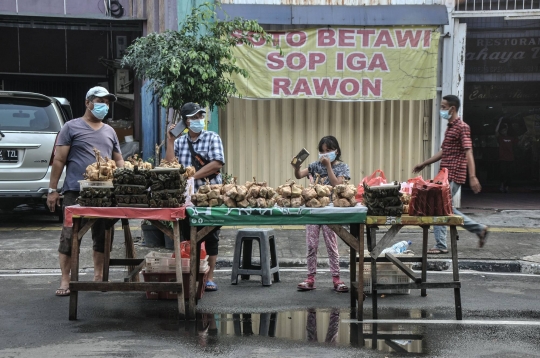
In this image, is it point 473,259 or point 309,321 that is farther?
point 473,259

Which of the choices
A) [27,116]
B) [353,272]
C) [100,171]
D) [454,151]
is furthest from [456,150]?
[27,116]

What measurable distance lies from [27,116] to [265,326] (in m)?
6.67

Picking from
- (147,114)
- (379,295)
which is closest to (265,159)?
(147,114)

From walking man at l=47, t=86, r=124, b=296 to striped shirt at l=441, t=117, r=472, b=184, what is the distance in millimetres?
4425

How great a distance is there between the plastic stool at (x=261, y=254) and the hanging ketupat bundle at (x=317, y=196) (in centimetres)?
168

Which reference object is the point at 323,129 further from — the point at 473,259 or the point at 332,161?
the point at 332,161

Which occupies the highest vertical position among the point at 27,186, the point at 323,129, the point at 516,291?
the point at 323,129

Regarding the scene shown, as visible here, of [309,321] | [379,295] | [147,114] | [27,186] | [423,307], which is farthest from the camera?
[147,114]

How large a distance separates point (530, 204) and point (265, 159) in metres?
5.81

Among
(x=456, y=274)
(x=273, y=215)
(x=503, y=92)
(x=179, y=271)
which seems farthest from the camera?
(x=503, y=92)

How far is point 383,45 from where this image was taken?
12359 millimetres

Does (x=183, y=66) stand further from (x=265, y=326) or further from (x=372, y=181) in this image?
(x=265, y=326)

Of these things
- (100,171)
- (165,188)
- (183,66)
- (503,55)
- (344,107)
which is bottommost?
(165,188)

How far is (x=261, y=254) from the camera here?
7668mm
